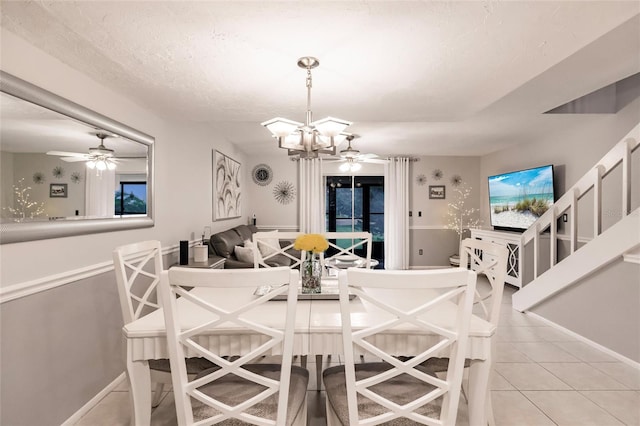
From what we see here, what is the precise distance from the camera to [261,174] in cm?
656

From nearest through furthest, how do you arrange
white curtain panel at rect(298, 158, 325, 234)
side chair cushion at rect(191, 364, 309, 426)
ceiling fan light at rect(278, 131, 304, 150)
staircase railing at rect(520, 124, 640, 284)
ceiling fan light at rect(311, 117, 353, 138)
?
side chair cushion at rect(191, 364, 309, 426), ceiling fan light at rect(311, 117, 353, 138), ceiling fan light at rect(278, 131, 304, 150), staircase railing at rect(520, 124, 640, 284), white curtain panel at rect(298, 158, 325, 234)

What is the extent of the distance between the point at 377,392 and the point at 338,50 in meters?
1.79

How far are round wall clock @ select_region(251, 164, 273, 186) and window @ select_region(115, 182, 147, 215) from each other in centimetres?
392

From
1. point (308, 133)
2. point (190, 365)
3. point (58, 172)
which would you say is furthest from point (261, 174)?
point (190, 365)

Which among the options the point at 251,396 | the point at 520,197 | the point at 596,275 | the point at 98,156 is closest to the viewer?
the point at 251,396

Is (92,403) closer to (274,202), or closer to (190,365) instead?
(190,365)

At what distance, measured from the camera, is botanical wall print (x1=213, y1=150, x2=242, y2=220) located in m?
4.47

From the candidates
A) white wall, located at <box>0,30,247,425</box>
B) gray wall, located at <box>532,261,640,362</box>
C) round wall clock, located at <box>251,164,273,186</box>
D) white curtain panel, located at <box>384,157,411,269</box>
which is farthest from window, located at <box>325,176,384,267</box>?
white wall, located at <box>0,30,247,425</box>

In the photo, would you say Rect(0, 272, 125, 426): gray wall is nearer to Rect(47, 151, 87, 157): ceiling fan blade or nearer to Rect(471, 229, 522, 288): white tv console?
Rect(47, 151, 87, 157): ceiling fan blade

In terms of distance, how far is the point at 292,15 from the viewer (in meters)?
1.54

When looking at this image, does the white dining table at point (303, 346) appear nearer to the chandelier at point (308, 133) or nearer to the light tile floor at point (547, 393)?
the light tile floor at point (547, 393)

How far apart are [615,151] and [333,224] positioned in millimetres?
4602

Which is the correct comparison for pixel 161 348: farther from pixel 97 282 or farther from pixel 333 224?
pixel 333 224

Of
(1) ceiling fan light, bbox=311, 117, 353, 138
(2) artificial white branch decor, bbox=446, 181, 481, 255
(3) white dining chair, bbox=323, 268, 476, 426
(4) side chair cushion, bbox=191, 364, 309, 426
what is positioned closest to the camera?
(3) white dining chair, bbox=323, 268, 476, 426
